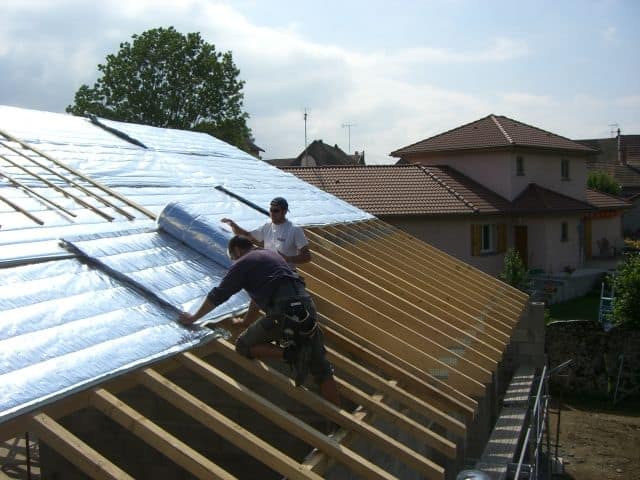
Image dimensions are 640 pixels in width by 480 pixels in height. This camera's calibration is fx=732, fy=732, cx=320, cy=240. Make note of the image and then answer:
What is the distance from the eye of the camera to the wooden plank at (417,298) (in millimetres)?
7820

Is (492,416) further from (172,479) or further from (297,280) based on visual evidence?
(297,280)

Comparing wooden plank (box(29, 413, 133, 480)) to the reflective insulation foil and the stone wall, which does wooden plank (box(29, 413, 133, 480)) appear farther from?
the stone wall

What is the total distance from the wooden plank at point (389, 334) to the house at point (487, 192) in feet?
64.8

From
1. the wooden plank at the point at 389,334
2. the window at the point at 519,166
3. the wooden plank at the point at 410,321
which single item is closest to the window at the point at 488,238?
the window at the point at 519,166

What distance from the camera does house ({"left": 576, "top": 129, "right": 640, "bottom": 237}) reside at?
44.4m

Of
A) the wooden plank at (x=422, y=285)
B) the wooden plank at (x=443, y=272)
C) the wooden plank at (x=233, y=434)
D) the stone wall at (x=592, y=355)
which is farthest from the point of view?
the stone wall at (x=592, y=355)

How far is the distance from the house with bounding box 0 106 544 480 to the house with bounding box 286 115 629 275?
15329 millimetres

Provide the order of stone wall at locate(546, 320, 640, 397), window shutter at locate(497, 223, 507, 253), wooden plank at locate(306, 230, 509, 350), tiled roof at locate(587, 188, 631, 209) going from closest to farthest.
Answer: wooden plank at locate(306, 230, 509, 350) → stone wall at locate(546, 320, 640, 397) → window shutter at locate(497, 223, 507, 253) → tiled roof at locate(587, 188, 631, 209)

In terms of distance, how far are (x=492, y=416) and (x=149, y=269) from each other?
7.47 meters

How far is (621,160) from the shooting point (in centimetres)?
5219

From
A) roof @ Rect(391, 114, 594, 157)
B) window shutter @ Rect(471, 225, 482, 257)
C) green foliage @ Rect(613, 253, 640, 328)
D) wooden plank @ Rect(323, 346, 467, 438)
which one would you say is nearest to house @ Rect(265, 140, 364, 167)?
roof @ Rect(391, 114, 594, 157)

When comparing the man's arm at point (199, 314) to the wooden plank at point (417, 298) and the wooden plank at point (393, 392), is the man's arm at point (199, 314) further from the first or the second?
the wooden plank at point (417, 298)

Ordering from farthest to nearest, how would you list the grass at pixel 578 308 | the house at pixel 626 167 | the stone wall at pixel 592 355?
the house at pixel 626 167 → the grass at pixel 578 308 → the stone wall at pixel 592 355

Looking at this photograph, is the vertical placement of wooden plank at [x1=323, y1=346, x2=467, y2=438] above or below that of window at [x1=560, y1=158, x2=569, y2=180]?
below
